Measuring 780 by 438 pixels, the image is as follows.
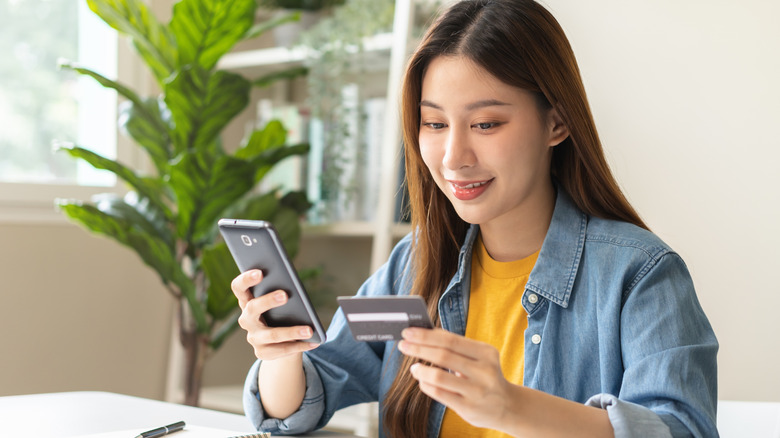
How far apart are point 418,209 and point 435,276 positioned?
116 millimetres

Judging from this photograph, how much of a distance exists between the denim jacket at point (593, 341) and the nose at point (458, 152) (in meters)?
0.17

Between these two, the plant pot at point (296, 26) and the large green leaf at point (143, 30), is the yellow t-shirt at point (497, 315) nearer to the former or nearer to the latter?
the large green leaf at point (143, 30)

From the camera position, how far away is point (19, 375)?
2.13m

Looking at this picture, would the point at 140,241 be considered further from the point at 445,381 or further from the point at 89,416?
the point at 445,381

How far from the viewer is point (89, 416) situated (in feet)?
3.67

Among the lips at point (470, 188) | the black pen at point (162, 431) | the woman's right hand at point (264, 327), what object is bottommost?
the black pen at point (162, 431)

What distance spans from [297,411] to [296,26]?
1.49 meters

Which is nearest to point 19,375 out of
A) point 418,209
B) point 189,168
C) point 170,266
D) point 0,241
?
point 0,241

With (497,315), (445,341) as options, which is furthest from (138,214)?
(445,341)

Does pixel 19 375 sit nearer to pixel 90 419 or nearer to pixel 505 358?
pixel 90 419

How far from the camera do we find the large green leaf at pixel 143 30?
1851 millimetres

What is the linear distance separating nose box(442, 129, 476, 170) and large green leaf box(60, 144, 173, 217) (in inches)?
42.6

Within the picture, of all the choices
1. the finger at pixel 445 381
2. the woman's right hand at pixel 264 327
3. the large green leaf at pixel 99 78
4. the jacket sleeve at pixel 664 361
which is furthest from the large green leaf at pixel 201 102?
the finger at pixel 445 381

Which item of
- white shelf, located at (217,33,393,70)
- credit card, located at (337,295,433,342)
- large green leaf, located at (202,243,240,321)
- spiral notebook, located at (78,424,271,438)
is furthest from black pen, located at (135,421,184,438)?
white shelf, located at (217,33,393,70)
